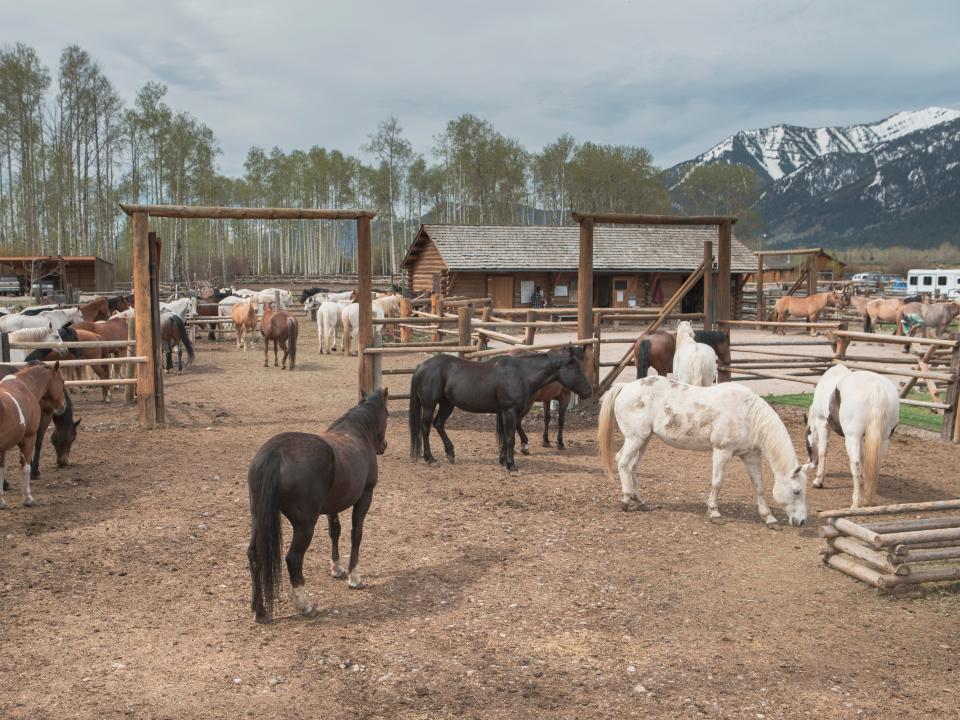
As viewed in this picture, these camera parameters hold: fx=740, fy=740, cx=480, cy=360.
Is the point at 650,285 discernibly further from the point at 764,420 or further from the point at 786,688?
the point at 786,688

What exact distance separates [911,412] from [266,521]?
12.3m

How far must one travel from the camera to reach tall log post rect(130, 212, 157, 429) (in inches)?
434

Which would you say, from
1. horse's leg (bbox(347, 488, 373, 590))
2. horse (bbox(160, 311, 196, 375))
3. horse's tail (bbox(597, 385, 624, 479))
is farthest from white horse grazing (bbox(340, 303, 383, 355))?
horse's leg (bbox(347, 488, 373, 590))

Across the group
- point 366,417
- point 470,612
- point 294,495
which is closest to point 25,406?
point 366,417

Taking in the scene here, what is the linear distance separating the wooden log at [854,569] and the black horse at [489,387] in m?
3.96

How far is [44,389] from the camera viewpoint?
26.3 ft

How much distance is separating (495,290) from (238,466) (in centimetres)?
2528

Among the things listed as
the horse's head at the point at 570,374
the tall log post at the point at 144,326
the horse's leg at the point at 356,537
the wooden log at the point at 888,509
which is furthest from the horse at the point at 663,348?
the tall log post at the point at 144,326

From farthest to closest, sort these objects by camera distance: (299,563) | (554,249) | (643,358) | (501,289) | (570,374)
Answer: (554,249)
(501,289)
(643,358)
(570,374)
(299,563)

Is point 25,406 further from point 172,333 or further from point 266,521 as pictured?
point 172,333

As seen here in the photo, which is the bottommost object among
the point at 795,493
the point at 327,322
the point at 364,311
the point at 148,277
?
the point at 795,493

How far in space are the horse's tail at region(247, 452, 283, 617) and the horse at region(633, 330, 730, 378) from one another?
8.12m

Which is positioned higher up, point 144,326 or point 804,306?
point 804,306

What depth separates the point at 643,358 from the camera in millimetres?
11969
